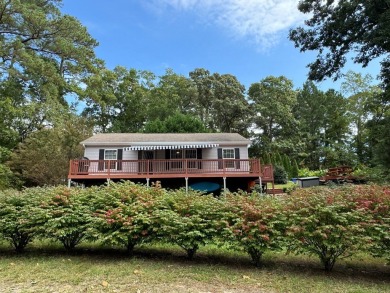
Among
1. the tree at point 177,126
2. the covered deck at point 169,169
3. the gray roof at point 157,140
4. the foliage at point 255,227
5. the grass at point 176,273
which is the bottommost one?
the grass at point 176,273

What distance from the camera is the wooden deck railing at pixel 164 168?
15844mm

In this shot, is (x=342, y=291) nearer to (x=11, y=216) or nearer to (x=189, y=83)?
(x=11, y=216)

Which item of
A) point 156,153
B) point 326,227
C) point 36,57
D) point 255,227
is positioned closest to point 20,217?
point 255,227

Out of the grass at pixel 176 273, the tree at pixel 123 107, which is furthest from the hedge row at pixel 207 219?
the tree at pixel 123 107

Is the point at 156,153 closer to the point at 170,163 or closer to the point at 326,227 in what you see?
the point at 170,163

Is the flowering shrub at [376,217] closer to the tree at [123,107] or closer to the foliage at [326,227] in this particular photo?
the foliage at [326,227]

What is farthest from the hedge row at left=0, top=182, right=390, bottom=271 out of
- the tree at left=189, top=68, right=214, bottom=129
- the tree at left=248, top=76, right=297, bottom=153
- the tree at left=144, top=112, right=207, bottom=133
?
the tree at left=189, top=68, right=214, bottom=129

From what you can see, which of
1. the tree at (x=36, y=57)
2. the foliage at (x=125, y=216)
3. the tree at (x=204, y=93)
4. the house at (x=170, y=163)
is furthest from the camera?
the tree at (x=204, y=93)

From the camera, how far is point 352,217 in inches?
186

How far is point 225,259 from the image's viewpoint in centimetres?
Result: 571

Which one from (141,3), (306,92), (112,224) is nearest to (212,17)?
(141,3)

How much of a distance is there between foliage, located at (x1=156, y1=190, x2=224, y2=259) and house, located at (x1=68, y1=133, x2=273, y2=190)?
9.57m

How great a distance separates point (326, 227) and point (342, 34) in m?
12.8

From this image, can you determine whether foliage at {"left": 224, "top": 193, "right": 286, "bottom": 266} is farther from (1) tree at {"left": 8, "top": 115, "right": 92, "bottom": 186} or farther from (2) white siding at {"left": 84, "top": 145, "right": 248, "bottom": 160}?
(1) tree at {"left": 8, "top": 115, "right": 92, "bottom": 186}
